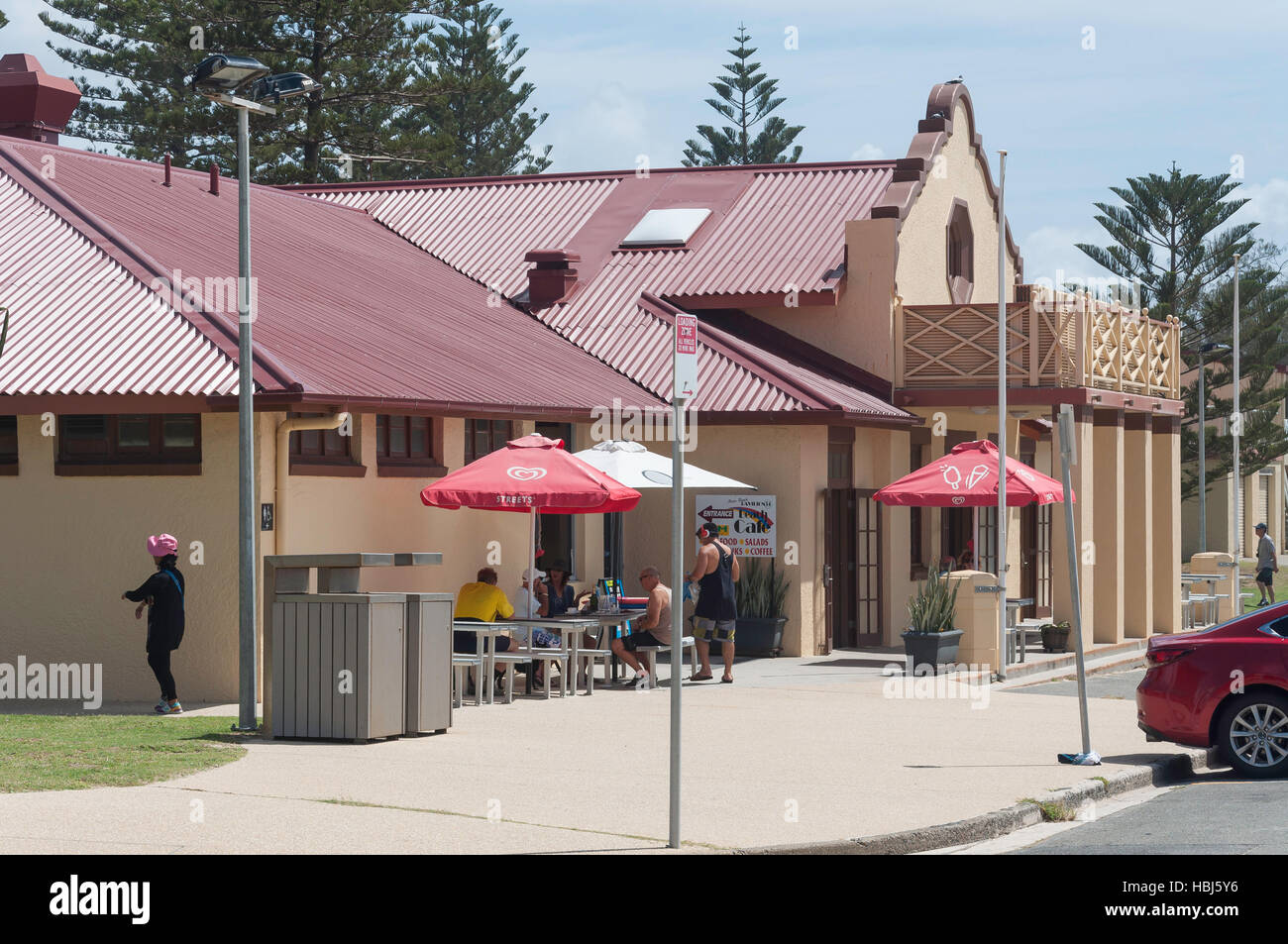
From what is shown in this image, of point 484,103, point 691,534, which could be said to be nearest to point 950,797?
point 691,534

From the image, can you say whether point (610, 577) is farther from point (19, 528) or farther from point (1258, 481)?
point (1258, 481)

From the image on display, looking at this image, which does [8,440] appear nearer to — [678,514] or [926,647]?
[926,647]

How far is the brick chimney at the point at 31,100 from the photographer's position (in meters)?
23.8

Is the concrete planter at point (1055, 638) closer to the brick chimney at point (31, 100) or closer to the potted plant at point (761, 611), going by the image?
the potted plant at point (761, 611)

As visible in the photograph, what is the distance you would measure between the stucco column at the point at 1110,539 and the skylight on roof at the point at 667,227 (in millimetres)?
6508

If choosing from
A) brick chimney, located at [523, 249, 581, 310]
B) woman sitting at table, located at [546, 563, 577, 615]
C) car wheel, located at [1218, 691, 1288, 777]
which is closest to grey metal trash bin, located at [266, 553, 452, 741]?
woman sitting at table, located at [546, 563, 577, 615]

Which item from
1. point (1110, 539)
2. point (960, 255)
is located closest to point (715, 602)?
point (1110, 539)

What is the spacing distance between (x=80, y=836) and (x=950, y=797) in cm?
523

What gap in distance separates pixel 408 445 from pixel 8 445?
3.91 m

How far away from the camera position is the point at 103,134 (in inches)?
1901

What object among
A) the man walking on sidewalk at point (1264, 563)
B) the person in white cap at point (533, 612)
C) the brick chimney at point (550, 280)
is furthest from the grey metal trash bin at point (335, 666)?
the man walking on sidewalk at point (1264, 563)

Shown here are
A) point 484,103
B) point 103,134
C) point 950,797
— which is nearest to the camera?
point 950,797

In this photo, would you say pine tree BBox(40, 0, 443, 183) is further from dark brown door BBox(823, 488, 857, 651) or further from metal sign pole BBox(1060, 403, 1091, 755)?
metal sign pole BBox(1060, 403, 1091, 755)
